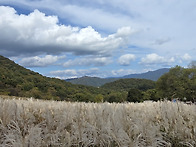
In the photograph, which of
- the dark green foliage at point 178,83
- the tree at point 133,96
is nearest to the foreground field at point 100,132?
the tree at point 133,96

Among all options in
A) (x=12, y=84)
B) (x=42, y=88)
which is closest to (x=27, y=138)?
(x=12, y=84)

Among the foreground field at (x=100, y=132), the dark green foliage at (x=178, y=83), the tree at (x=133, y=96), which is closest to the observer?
the foreground field at (x=100, y=132)

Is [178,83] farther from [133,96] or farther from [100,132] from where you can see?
[100,132]

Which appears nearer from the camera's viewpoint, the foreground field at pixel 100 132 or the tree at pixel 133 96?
the foreground field at pixel 100 132

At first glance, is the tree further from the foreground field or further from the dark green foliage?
the foreground field

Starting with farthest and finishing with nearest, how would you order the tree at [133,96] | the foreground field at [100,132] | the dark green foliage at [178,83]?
1. the dark green foliage at [178,83]
2. the tree at [133,96]
3. the foreground field at [100,132]

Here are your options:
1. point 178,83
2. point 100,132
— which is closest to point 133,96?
point 178,83

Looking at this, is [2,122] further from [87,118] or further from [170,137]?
[170,137]

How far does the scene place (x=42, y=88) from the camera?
66250 millimetres

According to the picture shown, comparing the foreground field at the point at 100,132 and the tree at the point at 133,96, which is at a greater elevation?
the foreground field at the point at 100,132

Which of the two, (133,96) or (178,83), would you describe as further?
(178,83)

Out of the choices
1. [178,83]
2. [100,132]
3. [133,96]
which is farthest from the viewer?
[178,83]

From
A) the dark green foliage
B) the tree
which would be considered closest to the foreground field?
the tree

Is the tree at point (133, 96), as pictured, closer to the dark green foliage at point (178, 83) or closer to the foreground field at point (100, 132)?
the dark green foliage at point (178, 83)
